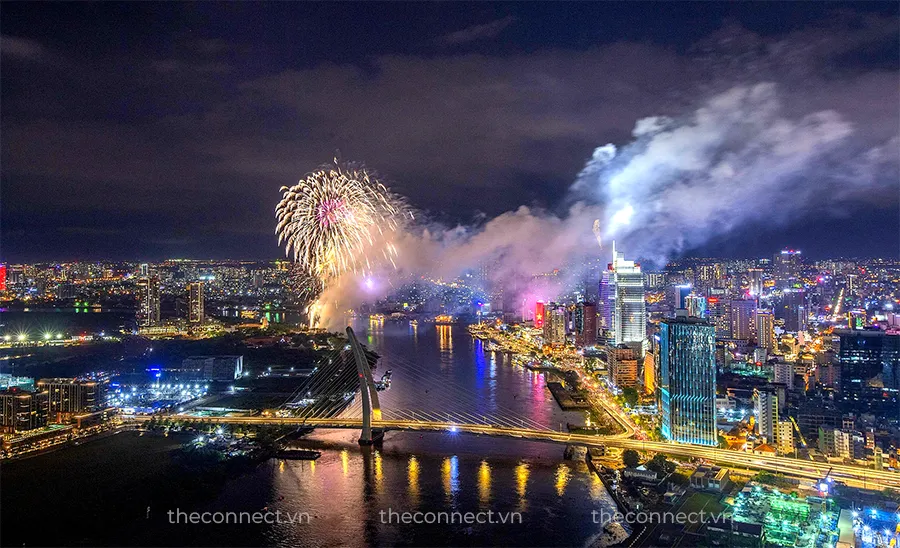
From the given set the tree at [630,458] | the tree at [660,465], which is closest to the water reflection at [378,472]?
the tree at [630,458]

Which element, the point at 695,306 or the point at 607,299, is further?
the point at 607,299

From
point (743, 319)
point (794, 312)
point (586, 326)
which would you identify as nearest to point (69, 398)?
point (586, 326)

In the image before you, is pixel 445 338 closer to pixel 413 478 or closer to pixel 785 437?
pixel 785 437

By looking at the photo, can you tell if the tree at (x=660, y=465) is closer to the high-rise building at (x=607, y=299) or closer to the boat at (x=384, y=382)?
the boat at (x=384, y=382)

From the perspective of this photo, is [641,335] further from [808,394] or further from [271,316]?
[271,316]

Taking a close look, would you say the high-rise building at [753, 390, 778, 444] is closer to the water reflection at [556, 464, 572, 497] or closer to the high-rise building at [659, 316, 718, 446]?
the high-rise building at [659, 316, 718, 446]

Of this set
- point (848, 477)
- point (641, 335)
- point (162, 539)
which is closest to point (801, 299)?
point (641, 335)
